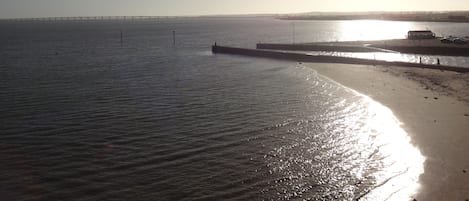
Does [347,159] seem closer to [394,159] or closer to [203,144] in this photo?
[394,159]

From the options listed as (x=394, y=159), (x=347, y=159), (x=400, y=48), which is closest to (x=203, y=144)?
(x=347, y=159)

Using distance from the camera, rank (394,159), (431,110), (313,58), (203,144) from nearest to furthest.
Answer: (394,159), (203,144), (431,110), (313,58)

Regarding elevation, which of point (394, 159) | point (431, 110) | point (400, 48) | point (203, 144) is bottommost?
point (203, 144)

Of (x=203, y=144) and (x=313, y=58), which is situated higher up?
(x=313, y=58)

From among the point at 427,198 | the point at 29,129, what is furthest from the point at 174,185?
the point at 29,129

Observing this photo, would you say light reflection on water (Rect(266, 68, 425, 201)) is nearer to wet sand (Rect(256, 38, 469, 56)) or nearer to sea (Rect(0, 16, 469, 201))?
sea (Rect(0, 16, 469, 201))

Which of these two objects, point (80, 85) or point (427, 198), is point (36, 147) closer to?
point (427, 198)

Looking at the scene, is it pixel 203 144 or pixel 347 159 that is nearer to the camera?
pixel 347 159
